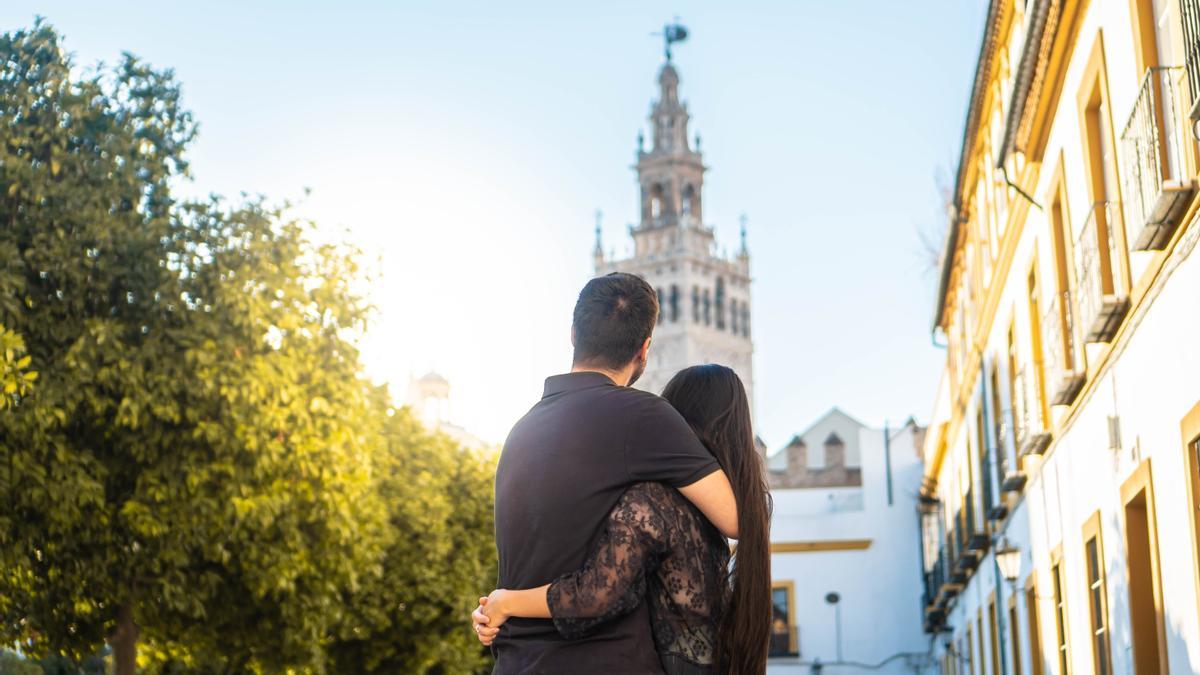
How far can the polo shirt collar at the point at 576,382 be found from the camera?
415 centimetres

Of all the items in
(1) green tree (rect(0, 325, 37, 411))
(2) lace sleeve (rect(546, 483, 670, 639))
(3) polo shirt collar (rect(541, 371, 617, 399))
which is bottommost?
(2) lace sleeve (rect(546, 483, 670, 639))

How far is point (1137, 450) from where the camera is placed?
10.3 m

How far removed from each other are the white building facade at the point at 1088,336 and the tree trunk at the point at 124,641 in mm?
9206

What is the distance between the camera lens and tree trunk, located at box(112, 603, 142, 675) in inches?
663

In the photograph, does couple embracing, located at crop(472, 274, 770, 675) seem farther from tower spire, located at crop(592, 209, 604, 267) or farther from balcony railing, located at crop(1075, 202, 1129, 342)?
tower spire, located at crop(592, 209, 604, 267)

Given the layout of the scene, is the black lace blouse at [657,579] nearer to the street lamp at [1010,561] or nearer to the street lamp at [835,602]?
the street lamp at [1010,561]

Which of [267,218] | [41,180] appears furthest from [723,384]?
[267,218]

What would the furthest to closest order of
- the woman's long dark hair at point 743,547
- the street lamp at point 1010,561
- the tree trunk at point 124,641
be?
the street lamp at point 1010,561 → the tree trunk at point 124,641 → the woman's long dark hair at point 743,547

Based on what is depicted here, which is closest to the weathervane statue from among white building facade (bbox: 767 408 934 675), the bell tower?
the bell tower

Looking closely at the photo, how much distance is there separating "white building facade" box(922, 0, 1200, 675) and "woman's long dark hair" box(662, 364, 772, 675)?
4483 mm

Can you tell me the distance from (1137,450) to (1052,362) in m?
3.43

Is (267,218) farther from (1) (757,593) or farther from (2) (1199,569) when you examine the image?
(1) (757,593)

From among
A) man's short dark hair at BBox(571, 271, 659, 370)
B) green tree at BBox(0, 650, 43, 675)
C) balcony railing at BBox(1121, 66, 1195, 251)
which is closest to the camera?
man's short dark hair at BBox(571, 271, 659, 370)

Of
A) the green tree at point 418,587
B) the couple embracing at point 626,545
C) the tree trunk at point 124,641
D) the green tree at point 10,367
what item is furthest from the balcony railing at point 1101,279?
the green tree at point 418,587
